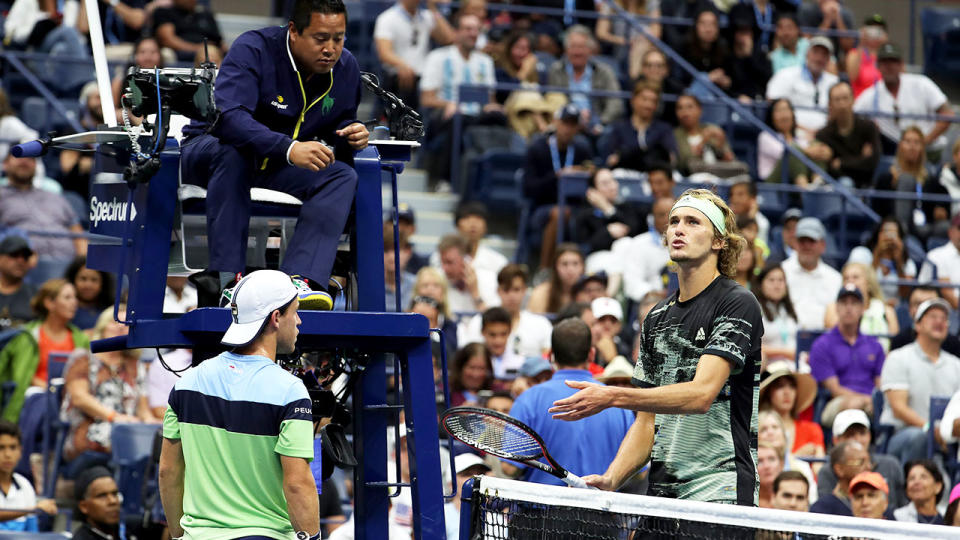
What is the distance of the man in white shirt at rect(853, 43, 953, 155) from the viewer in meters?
17.5

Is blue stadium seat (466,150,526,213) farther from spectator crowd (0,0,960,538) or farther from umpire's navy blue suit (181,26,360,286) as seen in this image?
umpire's navy blue suit (181,26,360,286)

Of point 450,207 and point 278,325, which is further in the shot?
point 450,207

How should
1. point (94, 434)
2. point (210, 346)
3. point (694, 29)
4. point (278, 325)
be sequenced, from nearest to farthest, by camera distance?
point (278, 325) < point (210, 346) < point (94, 434) < point (694, 29)

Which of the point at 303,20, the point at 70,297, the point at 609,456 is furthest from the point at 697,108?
the point at 303,20

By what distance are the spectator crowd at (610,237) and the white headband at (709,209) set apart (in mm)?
2385

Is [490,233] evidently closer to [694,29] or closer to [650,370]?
[694,29]

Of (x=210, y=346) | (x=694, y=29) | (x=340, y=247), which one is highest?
(x=694, y=29)

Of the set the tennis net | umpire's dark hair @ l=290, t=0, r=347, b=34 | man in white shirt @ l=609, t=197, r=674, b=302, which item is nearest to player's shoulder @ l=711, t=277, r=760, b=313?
the tennis net

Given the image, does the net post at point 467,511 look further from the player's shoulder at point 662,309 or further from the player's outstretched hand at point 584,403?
the player's shoulder at point 662,309

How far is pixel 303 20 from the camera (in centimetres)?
667

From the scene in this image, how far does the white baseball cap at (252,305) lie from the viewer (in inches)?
217

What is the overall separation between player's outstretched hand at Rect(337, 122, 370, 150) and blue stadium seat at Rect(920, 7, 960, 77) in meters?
14.7

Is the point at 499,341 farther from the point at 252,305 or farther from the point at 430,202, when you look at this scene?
the point at 252,305

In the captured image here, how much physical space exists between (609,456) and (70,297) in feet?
18.1
